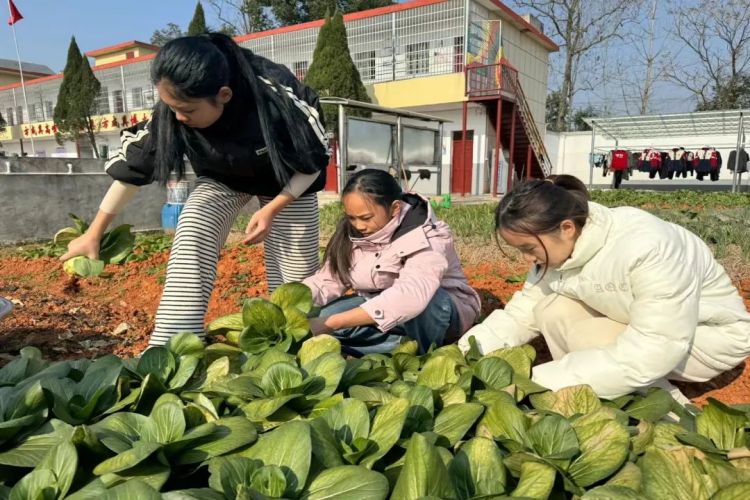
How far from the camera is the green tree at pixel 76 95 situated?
2188 centimetres

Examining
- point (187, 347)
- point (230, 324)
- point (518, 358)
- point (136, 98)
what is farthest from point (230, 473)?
point (136, 98)

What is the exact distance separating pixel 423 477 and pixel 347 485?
12 cm

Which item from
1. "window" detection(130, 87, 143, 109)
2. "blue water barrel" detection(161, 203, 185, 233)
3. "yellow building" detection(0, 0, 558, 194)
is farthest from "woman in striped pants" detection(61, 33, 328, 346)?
"window" detection(130, 87, 143, 109)

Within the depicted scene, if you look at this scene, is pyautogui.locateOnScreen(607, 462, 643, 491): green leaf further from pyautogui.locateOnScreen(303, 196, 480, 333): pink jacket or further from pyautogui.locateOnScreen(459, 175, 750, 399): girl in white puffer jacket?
pyautogui.locateOnScreen(303, 196, 480, 333): pink jacket

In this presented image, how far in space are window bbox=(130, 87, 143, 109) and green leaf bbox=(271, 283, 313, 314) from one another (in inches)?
919

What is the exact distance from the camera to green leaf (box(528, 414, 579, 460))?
101cm

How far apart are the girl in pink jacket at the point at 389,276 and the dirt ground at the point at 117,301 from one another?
1.67 feet

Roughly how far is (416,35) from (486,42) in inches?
75.6

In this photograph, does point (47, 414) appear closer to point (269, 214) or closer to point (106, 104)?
point (269, 214)

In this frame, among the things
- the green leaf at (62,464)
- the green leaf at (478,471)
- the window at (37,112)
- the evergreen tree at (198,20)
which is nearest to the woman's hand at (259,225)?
the green leaf at (62,464)

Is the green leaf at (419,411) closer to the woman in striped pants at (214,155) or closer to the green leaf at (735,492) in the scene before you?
the green leaf at (735,492)

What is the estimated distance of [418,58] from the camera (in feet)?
49.7

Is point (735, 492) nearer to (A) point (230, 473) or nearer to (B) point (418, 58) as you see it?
(A) point (230, 473)

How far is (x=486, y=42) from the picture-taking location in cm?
1467
